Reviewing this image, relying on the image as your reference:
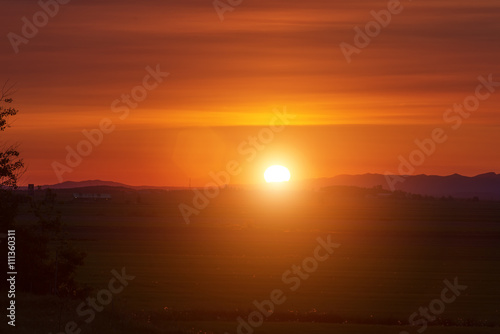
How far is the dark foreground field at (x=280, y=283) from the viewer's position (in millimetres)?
42531

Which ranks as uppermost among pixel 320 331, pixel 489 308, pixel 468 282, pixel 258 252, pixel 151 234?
pixel 151 234

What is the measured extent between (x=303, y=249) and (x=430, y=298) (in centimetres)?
3112

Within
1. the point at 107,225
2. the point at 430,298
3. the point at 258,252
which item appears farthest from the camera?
the point at 107,225

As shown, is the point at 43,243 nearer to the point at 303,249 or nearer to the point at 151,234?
the point at 303,249

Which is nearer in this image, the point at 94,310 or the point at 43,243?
the point at 94,310

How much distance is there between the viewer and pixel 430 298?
178ft

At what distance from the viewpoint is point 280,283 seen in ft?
196

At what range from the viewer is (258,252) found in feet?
267

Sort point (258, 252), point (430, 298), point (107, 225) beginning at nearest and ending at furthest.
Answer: point (430, 298), point (258, 252), point (107, 225)

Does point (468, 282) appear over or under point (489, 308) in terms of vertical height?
over

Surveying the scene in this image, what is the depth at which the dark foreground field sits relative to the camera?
42531mm

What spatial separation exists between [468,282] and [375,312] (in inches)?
656

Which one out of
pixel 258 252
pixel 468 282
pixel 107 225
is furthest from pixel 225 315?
pixel 107 225

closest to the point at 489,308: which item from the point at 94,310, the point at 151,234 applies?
the point at 94,310
